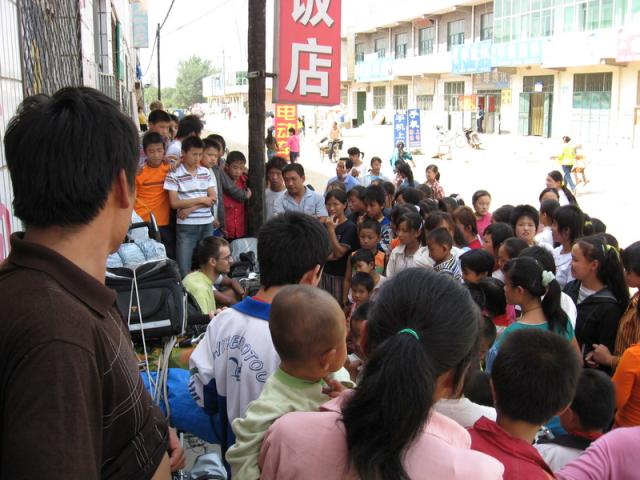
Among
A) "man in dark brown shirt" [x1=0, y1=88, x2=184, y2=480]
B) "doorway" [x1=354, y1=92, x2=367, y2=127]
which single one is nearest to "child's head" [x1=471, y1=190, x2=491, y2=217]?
"man in dark brown shirt" [x1=0, y1=88, x2=184, y2=480]

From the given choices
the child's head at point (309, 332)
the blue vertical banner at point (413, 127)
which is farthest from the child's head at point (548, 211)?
the blue vertical banner at point (413, 127)

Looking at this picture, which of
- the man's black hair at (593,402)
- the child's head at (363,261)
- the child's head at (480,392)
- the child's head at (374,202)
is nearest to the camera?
the man's black hair at (593,402)

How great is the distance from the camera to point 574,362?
1.99 metres

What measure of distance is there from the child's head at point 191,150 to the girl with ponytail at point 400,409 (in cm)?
433

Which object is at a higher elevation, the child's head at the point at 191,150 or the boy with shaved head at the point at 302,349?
the child's head at the point at 191,150

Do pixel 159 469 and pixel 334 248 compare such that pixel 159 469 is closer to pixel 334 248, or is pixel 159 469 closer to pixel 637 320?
pixel 637 320

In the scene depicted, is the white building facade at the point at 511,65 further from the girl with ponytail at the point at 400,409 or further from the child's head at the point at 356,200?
the girl with ponytail at the point at 400,409

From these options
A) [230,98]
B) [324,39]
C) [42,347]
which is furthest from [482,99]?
[230,98]

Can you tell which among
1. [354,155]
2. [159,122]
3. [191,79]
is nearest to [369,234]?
[159,122]

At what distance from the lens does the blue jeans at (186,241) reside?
18.9ft

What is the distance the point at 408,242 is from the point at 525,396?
3379 mm

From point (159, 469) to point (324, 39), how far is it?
206 inches

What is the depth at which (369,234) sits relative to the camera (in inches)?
223

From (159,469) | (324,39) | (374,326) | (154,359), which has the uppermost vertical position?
(324,39)
